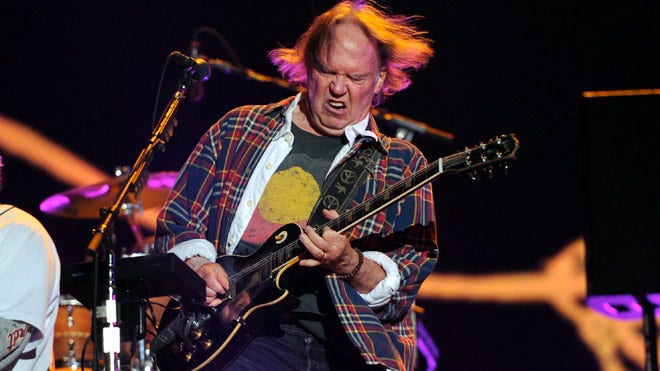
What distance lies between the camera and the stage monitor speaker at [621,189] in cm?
412

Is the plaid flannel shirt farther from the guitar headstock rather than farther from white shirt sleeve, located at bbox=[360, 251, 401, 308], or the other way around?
the guitar headstock

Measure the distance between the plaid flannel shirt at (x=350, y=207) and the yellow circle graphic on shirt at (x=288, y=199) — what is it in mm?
119

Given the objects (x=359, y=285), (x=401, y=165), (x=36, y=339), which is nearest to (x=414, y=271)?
(x=359, y=285)

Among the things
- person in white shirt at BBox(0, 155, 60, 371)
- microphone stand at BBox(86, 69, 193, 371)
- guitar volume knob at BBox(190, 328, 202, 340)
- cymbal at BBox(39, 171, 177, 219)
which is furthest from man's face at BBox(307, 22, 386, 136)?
cymbal at BBox(39, 171, 177, 219)

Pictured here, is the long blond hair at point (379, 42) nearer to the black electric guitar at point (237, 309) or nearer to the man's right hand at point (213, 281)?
the black electric guitar at point (237, 309)

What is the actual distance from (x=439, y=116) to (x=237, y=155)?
9.93 feet

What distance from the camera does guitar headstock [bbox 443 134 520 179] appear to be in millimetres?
3609

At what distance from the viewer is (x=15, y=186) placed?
6379 mm

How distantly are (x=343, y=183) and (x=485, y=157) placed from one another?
0.55 m

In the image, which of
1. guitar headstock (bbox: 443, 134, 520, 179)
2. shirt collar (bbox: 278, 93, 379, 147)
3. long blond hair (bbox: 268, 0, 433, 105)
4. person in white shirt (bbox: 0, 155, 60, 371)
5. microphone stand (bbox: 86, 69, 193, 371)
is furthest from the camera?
long blond hair (bbox: 268, 0, 433, 105)

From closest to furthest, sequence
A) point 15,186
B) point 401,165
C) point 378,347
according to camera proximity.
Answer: point 378,347, point 401,165, point 15,186

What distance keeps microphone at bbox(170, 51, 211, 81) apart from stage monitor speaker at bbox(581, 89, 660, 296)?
1671 mm

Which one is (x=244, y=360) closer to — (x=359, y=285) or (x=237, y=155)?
(x=359, y=285)

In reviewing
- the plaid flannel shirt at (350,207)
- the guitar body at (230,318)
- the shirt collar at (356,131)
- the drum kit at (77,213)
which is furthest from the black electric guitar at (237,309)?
the drum kit at (77,213)
